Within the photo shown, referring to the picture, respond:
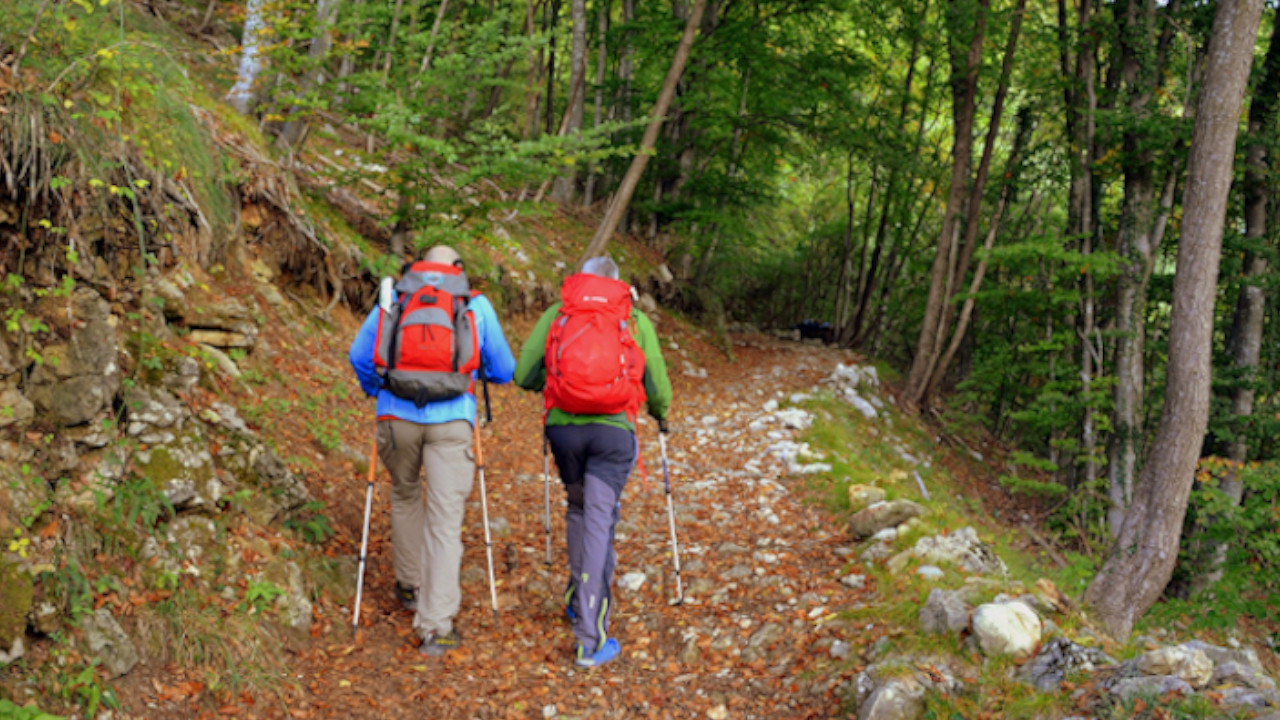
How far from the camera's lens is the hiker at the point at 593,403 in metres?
4.54

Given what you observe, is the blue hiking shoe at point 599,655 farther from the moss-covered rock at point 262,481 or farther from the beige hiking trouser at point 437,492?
the moss-covered rock at point 262,481

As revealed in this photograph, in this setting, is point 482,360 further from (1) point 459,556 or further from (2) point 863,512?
(2) point 863,512

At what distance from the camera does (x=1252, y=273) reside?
1108 centimetres

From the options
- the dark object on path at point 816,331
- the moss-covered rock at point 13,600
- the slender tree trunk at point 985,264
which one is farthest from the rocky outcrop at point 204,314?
the dark object on path at point 816,331

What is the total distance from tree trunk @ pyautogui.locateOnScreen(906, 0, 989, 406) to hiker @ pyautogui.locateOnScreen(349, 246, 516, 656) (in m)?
11.2

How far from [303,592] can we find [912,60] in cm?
1666

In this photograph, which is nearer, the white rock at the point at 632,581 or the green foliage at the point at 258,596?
the green foliage at the point at 258,596

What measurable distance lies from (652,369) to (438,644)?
2001 mm

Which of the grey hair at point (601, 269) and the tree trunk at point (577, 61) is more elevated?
the tree trunk at point (577, 61)

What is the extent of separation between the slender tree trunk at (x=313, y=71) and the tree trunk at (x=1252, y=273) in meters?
11.4

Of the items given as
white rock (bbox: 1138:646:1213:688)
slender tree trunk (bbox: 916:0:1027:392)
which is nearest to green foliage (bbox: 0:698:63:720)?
white rock (bbox: 1138:646:1213:688)

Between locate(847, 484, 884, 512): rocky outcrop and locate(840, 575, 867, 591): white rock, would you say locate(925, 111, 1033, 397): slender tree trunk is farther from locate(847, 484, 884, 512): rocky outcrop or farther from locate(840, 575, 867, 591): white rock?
locate(840, 575, 867, 591): white rock

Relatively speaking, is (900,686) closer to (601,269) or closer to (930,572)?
(930,572)

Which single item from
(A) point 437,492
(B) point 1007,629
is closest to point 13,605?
(A) point 437,492
